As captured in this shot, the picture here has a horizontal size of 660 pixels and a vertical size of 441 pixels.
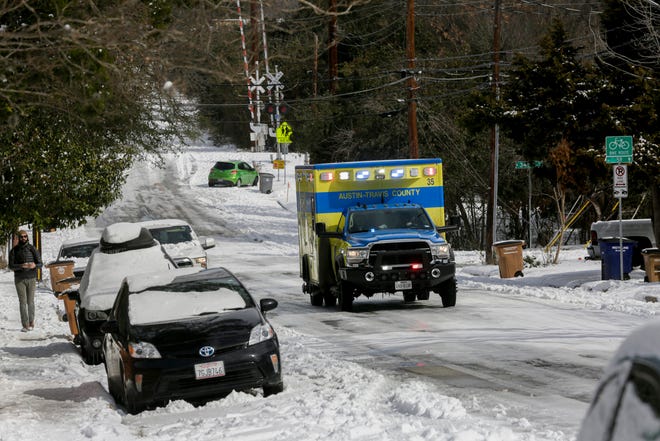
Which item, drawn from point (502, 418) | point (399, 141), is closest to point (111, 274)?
point (502, 418)

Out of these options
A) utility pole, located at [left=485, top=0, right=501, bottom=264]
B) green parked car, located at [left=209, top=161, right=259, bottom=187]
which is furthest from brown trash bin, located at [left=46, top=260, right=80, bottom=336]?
green parked car, located at [left=209, top=161, right=259, bottom=187]

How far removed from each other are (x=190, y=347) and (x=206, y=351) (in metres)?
0.18

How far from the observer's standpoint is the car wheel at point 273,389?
1184cm

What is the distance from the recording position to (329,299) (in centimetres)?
2266

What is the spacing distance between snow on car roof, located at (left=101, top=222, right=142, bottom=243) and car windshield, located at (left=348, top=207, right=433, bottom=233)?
418 cm

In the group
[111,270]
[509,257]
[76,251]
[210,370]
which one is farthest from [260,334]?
[509,257]

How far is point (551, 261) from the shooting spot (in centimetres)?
3403

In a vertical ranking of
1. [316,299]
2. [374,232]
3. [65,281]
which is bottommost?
[316,299]

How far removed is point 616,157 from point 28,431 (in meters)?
16.5

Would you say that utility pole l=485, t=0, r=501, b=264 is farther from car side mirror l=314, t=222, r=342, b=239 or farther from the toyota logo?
the toyota logo

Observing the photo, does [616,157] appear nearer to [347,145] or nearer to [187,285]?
[187,285]

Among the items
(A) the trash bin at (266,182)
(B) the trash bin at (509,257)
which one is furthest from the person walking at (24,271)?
(A) the trash bin at (266,182)

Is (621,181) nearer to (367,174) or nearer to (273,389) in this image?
(367,174)

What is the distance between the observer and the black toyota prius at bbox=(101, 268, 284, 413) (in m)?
11.5
